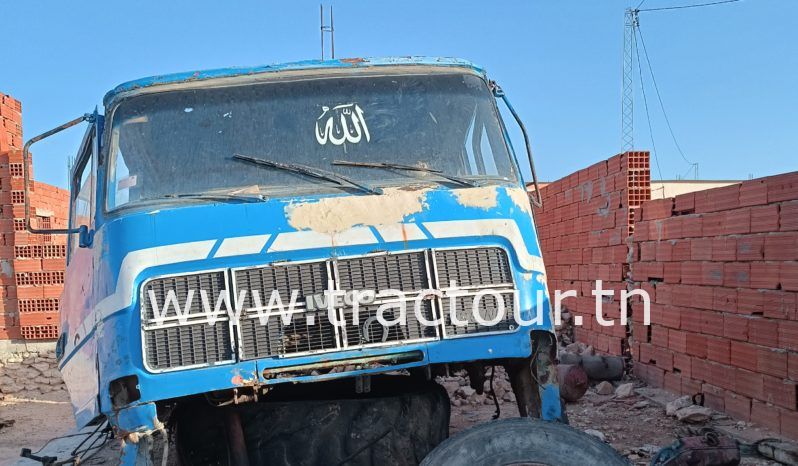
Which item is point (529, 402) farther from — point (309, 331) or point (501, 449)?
point (309, 331)

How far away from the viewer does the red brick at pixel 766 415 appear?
6.14m

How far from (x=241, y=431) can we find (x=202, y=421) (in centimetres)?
34

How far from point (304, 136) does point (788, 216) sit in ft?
13.5

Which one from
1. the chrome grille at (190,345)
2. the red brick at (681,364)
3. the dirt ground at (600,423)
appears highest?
the chrome grille at (190,345)

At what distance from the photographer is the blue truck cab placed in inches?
132

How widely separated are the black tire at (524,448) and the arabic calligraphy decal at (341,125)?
151 cm

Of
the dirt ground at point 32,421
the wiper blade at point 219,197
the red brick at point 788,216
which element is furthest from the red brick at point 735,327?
the dirt ground at point 32,421

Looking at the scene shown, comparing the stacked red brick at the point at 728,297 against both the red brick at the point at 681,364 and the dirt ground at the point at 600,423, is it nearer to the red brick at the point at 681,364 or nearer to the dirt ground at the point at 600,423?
the red brick at the point at 681,364

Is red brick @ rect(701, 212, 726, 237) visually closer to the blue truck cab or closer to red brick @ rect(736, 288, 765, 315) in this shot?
red brick @ rect(736, 288, 765, 315)

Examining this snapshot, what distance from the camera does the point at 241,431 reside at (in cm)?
381

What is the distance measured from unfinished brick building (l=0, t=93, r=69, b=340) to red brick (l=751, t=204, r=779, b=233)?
10.4m

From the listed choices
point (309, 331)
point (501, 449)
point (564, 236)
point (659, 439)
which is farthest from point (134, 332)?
point (564, 236)

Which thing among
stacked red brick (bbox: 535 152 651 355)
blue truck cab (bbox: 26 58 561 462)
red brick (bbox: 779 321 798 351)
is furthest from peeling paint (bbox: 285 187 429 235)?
stacked red brick (bbox: 535 152 651 355)

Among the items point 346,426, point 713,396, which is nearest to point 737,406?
point 713,396
